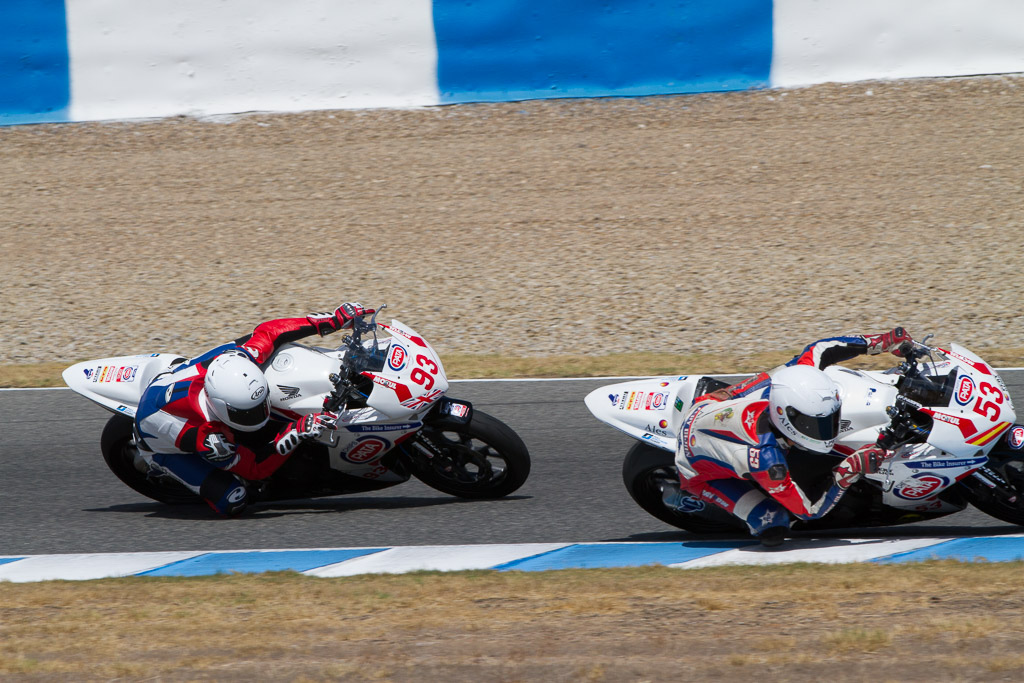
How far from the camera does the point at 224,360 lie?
6.31m

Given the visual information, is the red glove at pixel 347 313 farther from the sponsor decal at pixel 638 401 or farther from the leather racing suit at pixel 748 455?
the leather racing suit at pixel 748 455

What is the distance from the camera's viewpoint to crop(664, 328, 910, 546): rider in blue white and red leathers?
5.29 metres

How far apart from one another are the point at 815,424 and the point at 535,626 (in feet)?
5.34

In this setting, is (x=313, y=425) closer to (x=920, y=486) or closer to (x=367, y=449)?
(x=367, y=449)

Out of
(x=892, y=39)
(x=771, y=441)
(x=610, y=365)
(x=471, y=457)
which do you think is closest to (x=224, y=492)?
(x=471, y=457)

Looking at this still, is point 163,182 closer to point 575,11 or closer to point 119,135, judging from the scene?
point 119,135

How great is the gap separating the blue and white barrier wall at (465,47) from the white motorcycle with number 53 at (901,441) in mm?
9270

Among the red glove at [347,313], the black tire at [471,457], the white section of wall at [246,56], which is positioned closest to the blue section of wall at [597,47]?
the white section of wall at [246,56]

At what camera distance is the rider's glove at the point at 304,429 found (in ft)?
20.5

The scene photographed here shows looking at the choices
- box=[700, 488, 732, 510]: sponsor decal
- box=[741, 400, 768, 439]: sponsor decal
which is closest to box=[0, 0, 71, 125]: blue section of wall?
box=[700, 488, 732, 510]: sponsor decal

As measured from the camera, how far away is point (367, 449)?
21.7ft

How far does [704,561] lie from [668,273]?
21.8 ft

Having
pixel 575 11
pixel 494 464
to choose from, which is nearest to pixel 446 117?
pixel 575 11

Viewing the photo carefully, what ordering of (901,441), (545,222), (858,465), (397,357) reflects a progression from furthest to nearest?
(545,222) → (397,357) → (901,441) → (858,465)
